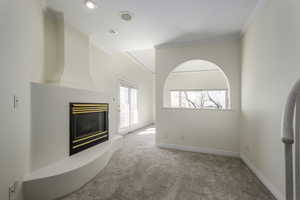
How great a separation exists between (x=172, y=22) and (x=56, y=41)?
6.99 ft

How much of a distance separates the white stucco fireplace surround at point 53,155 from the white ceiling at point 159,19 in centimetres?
134

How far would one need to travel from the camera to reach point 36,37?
217 centimetres

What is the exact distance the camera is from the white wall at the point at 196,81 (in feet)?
21.4

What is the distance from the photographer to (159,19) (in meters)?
2.72

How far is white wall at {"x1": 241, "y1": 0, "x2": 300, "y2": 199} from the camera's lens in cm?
159

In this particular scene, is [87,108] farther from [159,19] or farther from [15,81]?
[159,19]

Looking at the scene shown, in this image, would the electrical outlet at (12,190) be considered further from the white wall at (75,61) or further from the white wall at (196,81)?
the white wall at (196,81)

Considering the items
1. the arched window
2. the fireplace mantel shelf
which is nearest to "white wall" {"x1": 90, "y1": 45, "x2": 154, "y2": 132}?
the arched window

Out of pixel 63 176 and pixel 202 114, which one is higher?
pixel 202 114

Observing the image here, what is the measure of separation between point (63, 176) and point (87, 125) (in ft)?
3.88

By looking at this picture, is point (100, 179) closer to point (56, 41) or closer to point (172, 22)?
point (56, 41)

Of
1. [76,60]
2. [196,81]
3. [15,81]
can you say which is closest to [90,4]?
[76,60]

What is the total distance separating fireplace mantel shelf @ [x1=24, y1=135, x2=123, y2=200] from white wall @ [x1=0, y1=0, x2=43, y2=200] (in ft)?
0.61

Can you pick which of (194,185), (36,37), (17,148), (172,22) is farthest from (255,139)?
(36,37)
